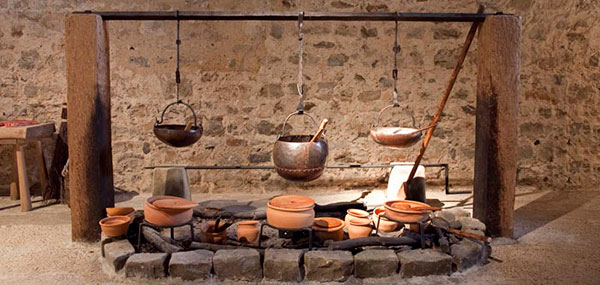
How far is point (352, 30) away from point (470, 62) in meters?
1.29

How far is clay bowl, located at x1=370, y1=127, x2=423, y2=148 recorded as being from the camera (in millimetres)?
3387

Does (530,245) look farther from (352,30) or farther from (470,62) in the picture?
(352,30)

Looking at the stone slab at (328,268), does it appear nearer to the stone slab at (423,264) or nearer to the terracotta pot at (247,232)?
the stone slab at (423,264)

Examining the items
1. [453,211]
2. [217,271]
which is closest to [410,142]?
[453,211]

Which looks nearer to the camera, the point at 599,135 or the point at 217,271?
the point at 217,271

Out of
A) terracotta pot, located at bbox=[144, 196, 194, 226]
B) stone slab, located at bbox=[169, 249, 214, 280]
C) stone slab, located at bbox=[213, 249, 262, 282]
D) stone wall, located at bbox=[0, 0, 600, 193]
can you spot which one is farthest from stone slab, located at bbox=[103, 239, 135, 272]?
stone wall, located at bbox=[0, 0, 600, 193]

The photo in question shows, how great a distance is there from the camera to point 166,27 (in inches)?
193

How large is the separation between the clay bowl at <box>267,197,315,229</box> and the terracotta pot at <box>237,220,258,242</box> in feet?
0.93

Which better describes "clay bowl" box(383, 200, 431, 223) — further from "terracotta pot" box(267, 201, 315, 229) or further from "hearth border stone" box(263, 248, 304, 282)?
"hearth border stone" box(263, 248, 304, 282)

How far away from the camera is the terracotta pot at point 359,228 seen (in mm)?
3346

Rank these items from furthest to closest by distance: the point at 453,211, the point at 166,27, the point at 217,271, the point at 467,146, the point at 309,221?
the point at 467,146, the point at 166,27, the point at 453,211, the point at 309,221, the point at 217,271

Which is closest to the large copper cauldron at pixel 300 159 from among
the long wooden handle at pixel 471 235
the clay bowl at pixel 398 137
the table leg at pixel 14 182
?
the clay bowl at pixel 398 137

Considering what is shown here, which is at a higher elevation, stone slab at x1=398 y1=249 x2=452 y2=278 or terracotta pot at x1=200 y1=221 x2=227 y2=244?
terracotta pot at x1=200 y1=221 x2=227 y2=244

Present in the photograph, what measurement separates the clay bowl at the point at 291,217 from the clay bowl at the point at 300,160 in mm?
235
